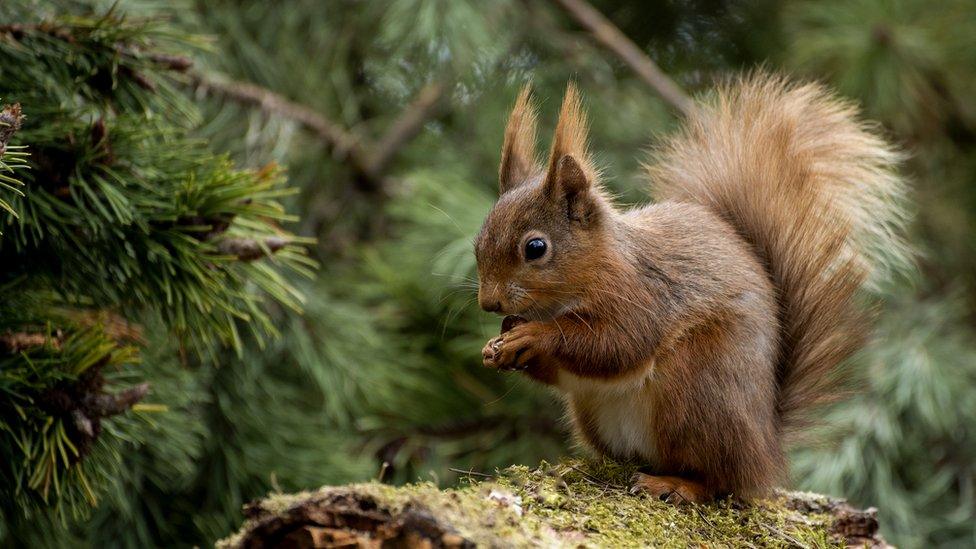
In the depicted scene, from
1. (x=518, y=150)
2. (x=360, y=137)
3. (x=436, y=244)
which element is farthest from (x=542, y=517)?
(x=360, y=137)

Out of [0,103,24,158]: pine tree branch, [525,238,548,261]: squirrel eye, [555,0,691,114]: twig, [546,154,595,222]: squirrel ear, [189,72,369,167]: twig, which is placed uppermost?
[555,0,691,114]: twig

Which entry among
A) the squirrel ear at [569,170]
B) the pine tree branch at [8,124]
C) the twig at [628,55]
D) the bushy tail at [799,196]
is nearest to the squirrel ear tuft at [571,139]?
the squirrel ear at [569,170]

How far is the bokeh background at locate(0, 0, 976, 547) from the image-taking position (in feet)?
8.48

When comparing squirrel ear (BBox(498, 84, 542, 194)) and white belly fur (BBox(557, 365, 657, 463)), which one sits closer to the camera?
white belly fur (BBox(557, 365, 657, 463))

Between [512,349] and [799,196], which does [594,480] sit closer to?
[512,349]

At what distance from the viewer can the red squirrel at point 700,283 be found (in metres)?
1.70

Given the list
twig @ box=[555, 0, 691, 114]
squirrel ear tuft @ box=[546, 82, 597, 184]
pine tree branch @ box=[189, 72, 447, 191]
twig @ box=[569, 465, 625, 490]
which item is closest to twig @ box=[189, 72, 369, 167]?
pine tree branch @ box=[189, 72, 447, 191]

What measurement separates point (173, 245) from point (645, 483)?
0.83 metres

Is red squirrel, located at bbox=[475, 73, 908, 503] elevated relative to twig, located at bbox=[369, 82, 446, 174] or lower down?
lower down

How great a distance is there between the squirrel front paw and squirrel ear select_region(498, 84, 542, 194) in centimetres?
40

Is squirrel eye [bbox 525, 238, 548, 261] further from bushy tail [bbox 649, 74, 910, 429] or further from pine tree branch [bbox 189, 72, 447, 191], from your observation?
pine tree branch [bbox 189, 72, 447, 191]

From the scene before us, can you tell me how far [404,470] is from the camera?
3045 millimetres

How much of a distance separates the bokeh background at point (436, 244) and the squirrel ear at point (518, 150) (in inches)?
11.3

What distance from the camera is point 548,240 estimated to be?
180 centimetres
